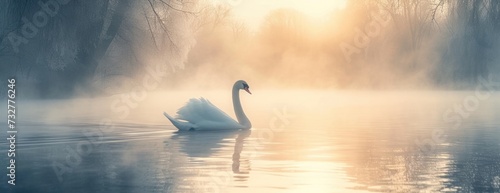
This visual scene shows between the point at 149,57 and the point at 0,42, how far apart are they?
9575mm

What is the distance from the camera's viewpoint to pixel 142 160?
40.1ft

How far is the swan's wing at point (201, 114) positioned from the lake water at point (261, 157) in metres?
0.37

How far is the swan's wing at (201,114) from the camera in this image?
704 inches

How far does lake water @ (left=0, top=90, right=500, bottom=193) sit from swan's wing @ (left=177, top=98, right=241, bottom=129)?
1.21 ft

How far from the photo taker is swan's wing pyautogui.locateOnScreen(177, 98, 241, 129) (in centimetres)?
1788

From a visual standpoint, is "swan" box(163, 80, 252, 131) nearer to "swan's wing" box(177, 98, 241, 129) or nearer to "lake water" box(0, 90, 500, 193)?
"swan's wing" box(177, 98, 241, 129)

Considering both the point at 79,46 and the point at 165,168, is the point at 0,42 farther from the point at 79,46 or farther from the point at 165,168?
the point at 165,168

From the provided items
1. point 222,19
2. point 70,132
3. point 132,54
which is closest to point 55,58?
point 132,54

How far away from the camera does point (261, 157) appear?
1280cm

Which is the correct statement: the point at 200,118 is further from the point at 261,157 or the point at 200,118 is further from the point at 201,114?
the point at 261,157

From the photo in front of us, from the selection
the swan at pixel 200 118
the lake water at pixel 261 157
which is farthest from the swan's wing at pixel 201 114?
the lake water at pixel 261 157

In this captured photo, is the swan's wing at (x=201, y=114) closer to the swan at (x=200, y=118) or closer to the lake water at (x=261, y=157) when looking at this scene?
the swan at (x=200, y=118)

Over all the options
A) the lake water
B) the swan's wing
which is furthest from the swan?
the lake water

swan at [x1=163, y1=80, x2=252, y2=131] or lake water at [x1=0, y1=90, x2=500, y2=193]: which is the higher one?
swan at [x1=163, y1=80, x2=252, y2=131]
